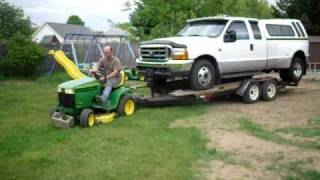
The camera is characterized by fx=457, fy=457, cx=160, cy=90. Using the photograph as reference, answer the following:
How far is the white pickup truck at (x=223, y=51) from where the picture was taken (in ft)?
38.6

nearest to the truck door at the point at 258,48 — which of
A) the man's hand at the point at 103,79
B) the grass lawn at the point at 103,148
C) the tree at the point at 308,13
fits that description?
the grass lawn at the point at 103,148

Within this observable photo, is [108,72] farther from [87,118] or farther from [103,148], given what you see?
[103,148]

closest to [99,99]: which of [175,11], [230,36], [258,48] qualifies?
[230,36]

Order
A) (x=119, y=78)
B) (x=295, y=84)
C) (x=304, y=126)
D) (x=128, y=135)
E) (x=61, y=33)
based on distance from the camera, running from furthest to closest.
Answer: (x=61, y=33)
(x=295, y=84)
(x=119, y=78)
(x=304, y=126)
(x=128, y=135)

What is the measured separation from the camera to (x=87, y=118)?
9656 mm

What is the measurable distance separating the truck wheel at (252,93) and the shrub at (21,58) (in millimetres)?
10498

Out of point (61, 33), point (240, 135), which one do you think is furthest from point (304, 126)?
point (61, 33)

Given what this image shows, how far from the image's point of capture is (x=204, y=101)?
13320 mm

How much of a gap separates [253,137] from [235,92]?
171 inches

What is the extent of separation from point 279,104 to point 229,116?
258cm

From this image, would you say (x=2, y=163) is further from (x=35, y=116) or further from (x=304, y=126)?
(x=304, y=126)

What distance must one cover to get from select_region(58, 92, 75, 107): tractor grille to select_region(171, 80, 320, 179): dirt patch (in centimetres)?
233

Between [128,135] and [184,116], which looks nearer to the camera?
[128,135]

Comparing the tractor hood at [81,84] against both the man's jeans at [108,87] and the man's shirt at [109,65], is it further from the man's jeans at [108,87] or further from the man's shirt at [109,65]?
the man's shirt at [109,65]
